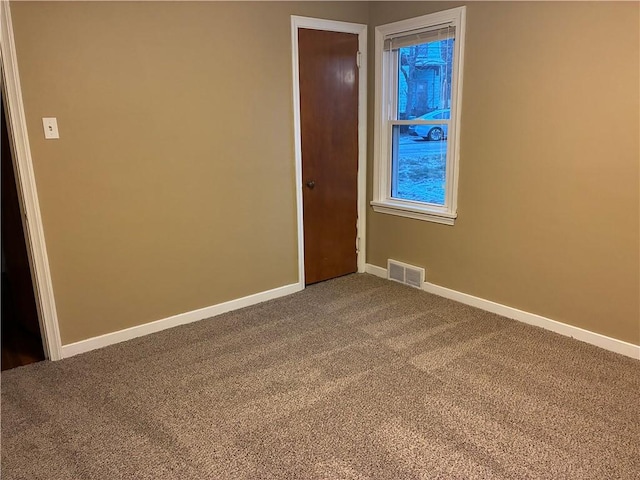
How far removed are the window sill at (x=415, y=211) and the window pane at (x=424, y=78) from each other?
706 millimetres

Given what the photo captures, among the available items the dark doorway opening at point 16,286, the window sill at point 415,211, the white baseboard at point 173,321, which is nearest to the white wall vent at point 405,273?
the window sill at point 415,211

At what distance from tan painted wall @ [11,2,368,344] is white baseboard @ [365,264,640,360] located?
137cm

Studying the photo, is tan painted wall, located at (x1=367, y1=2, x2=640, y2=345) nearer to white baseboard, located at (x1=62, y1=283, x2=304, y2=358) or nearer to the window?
the window

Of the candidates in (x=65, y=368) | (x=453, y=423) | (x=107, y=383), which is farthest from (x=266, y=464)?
(x=65, y=368)

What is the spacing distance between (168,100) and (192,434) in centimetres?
199

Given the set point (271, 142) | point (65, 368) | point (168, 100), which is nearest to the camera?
point (65, 368)

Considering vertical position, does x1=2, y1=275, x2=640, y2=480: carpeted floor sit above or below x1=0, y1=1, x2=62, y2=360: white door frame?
below

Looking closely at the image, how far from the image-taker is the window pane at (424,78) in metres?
3.48

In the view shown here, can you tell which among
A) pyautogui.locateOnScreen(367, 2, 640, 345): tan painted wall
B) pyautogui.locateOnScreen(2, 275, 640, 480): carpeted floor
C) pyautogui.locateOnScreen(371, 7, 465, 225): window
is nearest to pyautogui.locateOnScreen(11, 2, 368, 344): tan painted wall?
pyautogui.locateOnScreen(2, 275, 640, 480): carpeted floor

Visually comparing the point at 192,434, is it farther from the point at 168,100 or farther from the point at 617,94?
the point at 617,94

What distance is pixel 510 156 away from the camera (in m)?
3.15

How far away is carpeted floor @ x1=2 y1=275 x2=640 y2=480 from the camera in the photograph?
1.97 m

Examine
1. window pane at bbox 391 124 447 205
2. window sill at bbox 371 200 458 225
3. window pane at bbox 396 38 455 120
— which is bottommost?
window sill at bbox 371 200 458 225

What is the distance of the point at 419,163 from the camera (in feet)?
12.7
